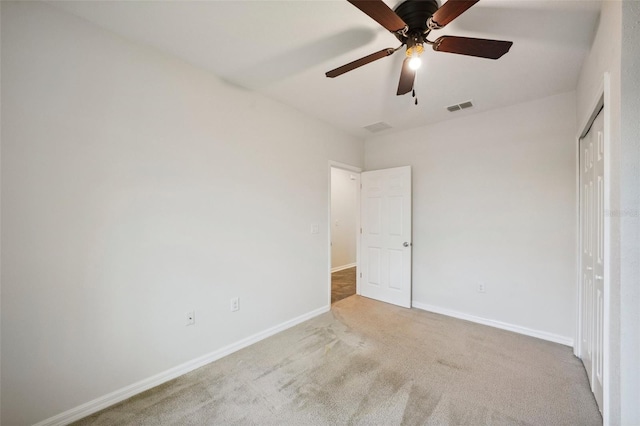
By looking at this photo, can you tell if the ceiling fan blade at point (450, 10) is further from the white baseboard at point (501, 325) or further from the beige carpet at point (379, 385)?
the white baseboard at point (501, 325)

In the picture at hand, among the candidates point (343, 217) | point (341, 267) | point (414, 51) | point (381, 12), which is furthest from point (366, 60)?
point (341, 267)

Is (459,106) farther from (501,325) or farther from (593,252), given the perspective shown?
(501,325)

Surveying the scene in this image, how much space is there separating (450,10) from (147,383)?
9.93 feet

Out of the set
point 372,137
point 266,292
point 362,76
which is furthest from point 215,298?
point 372,137

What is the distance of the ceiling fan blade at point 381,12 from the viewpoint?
1.20m

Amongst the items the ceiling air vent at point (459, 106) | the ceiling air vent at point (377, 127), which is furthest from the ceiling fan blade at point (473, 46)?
the ceiling air vent at point (377, 127)

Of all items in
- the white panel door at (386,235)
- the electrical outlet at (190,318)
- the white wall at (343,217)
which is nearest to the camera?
the electrical outlet at (190,318)

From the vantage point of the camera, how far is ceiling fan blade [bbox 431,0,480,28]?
121cm

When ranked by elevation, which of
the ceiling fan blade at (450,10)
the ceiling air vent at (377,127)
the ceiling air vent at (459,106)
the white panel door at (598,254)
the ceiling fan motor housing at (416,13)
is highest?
the ceiling air vent at (459,106)

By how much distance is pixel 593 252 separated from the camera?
1918 millimetres

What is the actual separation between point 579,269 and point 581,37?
1906 millimetres

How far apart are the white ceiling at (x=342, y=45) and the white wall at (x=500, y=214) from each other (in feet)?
1.15

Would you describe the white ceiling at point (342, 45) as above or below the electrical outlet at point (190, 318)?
above

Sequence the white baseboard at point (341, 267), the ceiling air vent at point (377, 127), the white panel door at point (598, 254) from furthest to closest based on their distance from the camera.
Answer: the white baseboard at point (341, 267) < the ceiling air vent at point (377, 127) < the white panel door at point (598, 254)
